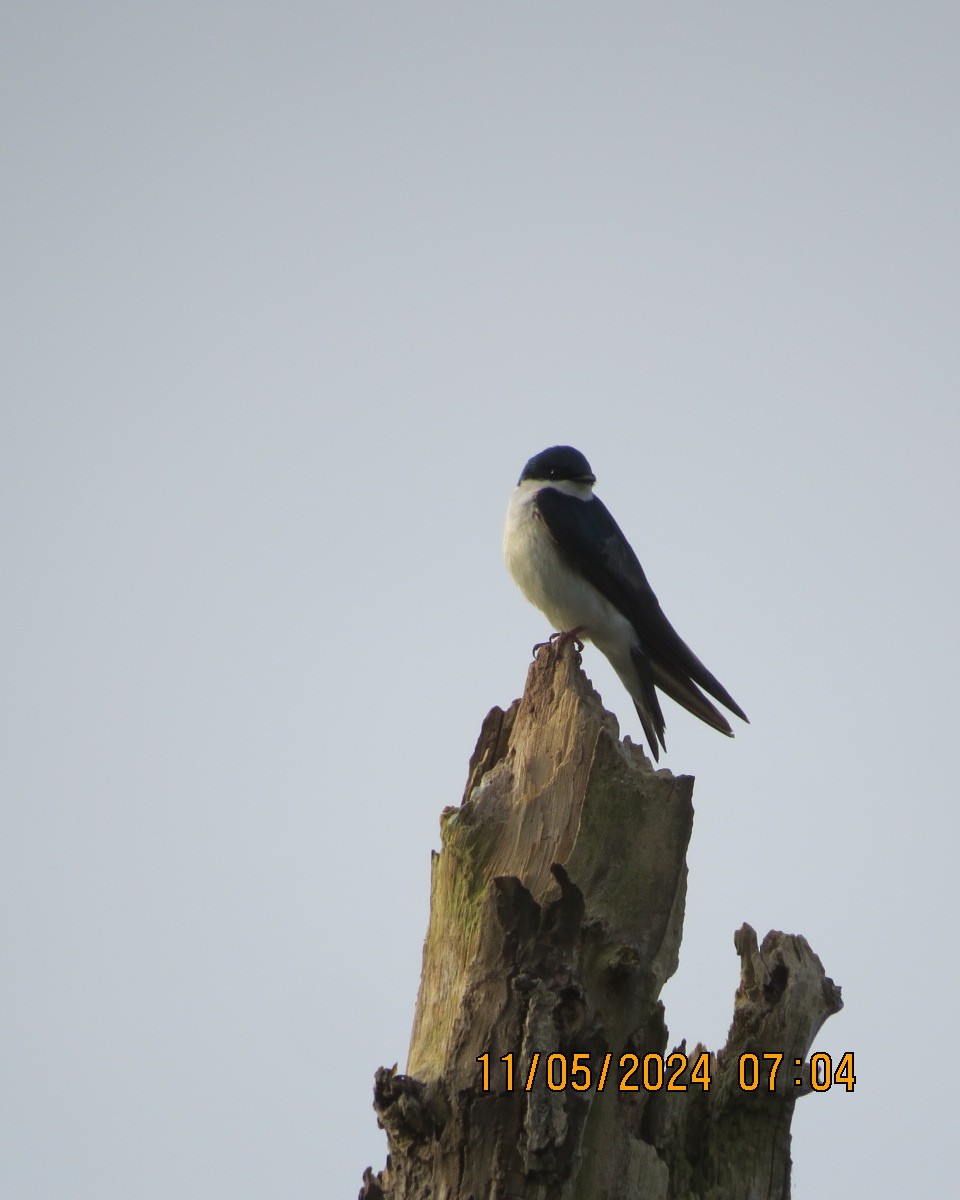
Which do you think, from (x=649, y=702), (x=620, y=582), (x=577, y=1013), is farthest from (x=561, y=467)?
(x=577, y=1013)

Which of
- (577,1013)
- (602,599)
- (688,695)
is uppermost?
(602,599)

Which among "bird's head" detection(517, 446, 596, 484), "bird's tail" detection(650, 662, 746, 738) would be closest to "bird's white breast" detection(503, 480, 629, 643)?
"bird's tail" detection(650, 662, 746, 738)

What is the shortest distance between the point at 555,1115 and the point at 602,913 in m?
0.82

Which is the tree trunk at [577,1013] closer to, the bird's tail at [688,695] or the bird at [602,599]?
the bird's tail at [688,695]

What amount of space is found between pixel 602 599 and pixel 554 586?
332 mm

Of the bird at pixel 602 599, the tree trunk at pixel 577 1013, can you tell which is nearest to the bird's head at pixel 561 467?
the bird at pixel 602 599

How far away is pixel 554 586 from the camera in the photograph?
8.97 meters

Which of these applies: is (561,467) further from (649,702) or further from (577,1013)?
(577,1013)

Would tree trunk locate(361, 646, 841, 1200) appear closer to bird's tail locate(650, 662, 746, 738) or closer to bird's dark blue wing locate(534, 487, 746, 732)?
bird's tail locate(650, 662, 746, 738)

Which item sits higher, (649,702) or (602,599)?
(602,599)

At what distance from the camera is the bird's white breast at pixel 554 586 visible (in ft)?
29.4

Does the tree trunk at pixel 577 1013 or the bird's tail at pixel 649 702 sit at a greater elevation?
the bird's tail at pixel 649 702

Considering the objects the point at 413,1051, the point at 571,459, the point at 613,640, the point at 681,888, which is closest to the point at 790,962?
the point at 681,888

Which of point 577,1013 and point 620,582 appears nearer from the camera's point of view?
point 577,1013
